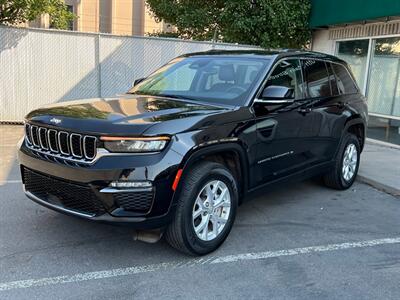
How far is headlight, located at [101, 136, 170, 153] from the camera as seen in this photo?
3.34 m

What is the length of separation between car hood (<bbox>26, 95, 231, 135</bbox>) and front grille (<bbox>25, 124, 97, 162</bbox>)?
0.06 m

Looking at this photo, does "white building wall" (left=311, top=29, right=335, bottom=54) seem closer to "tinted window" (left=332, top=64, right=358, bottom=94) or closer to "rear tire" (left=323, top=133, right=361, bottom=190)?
"tinted window" (left=332, top=64, right=358, bottom=94)

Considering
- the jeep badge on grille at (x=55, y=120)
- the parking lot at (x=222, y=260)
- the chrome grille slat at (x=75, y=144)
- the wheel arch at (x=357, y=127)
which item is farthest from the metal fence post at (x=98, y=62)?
the chrome grille slat at (x=75, y=144)

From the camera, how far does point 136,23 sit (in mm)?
39781

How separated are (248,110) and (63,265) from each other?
7.04 feet

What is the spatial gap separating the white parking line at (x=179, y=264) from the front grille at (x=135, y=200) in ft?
1.92

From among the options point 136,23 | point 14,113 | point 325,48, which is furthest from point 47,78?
point 136,23

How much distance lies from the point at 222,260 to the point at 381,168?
4.66m

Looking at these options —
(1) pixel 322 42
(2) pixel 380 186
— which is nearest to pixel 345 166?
(2) pixel 380 186

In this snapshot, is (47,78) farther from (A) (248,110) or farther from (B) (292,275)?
(B) (292,275)

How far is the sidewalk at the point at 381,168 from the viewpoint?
6.50m

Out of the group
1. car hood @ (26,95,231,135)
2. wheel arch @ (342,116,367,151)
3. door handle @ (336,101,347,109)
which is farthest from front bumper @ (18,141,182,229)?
wheel arch @ (342,116,367,151)

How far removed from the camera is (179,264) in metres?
3.77

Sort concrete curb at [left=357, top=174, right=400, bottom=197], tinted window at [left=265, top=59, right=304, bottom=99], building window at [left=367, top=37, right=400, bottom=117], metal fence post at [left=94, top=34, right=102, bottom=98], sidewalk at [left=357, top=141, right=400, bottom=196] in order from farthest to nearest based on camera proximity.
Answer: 1. metal fence post at [left=94, top=34, right=102, bottom=98]
2. building window at [left=367, top=37, right=400, bottom=117]
3. sidewalk at [left=357, top=141, right=400, bottom=196]
4. concrete curb at [left=357, top=174, right=400, bottom=197]
5. tinted window at [left=265, top=59, right=304, bottom=99]
